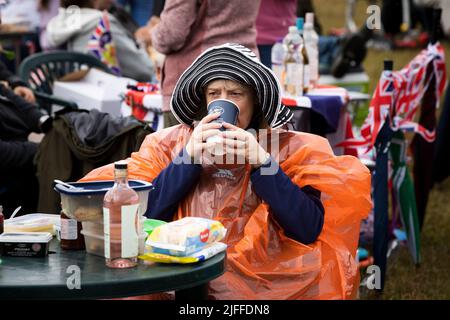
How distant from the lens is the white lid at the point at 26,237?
2365 millimetres

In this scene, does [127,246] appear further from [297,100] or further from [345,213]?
[297,100]

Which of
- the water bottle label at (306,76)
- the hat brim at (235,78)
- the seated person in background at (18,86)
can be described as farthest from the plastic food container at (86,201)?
the seated person in background at (18,86)

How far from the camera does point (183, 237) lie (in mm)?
2271

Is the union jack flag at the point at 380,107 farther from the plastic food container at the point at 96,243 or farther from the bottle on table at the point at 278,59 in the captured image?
the plastic food container at the point at 96,243

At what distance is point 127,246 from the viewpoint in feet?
7.35

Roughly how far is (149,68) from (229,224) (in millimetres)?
4184

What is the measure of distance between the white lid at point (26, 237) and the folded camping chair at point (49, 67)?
367cm

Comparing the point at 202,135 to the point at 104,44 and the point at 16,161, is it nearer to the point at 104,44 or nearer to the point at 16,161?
the point at 16,161

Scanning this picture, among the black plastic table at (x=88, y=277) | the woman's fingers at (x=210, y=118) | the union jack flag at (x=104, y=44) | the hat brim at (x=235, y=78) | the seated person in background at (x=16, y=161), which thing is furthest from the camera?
the union jack flag at (x=104, y=44)

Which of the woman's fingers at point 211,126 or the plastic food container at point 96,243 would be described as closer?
the plastic food container at point 96,243

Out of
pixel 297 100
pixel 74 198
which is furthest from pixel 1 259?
pixel 297 100

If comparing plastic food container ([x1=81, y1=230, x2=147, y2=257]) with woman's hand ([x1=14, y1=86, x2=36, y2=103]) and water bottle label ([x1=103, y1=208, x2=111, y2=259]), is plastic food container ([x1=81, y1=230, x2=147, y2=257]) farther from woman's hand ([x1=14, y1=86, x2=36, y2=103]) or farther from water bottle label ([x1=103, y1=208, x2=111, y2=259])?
woman's hand ([x1=14, y1=86, x2=36, y2=103])

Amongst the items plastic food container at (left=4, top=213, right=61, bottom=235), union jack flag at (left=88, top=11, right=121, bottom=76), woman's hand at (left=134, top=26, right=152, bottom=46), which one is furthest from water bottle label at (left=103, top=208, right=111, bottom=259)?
woman's hand at (left=134, top=26, right=152, bottom=46)
